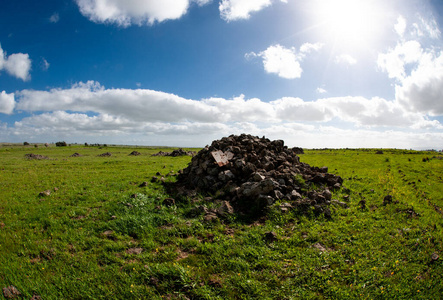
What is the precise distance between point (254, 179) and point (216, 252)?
5746 millimetres

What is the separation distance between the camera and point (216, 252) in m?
6.87

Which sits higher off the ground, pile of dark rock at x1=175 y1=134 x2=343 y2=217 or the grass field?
pile of dark rock at x1=175 y1=134 x2=343 y2=217

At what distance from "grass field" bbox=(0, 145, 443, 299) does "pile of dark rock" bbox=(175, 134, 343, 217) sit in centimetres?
111

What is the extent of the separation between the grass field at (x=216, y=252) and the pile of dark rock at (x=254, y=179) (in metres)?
1.11

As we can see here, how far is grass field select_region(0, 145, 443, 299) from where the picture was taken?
5.36 metres

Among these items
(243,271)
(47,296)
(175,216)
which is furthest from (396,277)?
(47,296)

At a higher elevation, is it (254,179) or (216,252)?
(254,179)

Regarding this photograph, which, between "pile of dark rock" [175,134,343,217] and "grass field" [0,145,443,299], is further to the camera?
"pile of dark rock" [175,134,343,217]

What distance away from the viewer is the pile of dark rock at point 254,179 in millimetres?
10344

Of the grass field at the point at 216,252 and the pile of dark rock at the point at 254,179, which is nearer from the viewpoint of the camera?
the grass field at the point at 216,252

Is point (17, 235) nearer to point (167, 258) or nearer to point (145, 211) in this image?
point (145, 211)

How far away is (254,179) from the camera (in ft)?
39.3

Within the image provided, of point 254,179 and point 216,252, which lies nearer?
point 216,252

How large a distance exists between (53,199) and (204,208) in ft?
30.1
